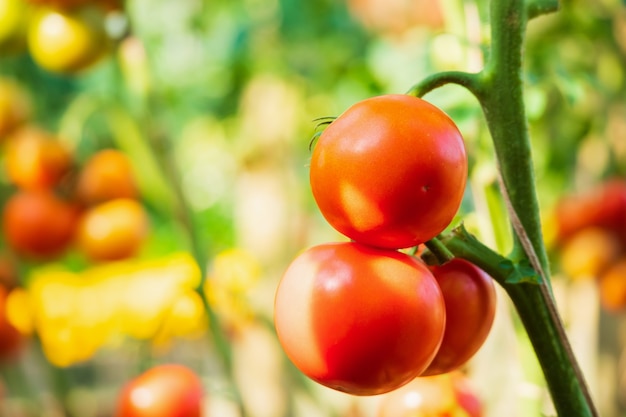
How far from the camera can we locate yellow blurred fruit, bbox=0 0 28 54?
3.60 feet

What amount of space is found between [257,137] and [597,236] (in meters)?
0.75

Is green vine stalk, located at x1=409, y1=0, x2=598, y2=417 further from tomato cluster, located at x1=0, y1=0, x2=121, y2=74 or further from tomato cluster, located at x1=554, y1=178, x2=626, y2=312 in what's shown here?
tomato cluster, located at x1=554, y1=178, x2=626, y2=312

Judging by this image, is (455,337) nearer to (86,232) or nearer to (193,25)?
(86,232)

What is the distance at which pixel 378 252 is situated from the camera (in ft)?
1.39

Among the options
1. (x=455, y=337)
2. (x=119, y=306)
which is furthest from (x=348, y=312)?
(x=119, y=306)

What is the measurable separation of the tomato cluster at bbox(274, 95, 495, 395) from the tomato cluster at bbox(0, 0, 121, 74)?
2.34ft

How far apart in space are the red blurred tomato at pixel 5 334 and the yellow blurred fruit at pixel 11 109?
0.93 feet

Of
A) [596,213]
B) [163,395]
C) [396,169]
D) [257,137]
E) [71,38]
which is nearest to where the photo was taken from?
[396,169]

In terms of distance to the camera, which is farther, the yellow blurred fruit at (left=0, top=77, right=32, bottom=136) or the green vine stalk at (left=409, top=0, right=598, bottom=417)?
the yellow blurred fruit at (left=0, top=77, right=32, bottom=136)

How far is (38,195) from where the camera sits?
3.91 ft

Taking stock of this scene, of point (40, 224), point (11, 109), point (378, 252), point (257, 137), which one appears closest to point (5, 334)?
point (40, 224)

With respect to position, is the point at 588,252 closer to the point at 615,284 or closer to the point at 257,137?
the point at 615,284

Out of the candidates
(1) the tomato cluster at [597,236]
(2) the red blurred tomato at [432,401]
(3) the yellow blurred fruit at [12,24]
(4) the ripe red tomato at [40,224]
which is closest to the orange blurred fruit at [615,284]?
(1) the tomato cluster at [597,236]

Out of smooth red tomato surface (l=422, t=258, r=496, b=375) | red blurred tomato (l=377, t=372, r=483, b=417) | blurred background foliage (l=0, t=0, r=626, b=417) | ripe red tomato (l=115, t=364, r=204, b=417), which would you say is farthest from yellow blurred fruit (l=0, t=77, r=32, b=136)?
smooth red tomato surface (l=422, t=258, r=496, b=375)
